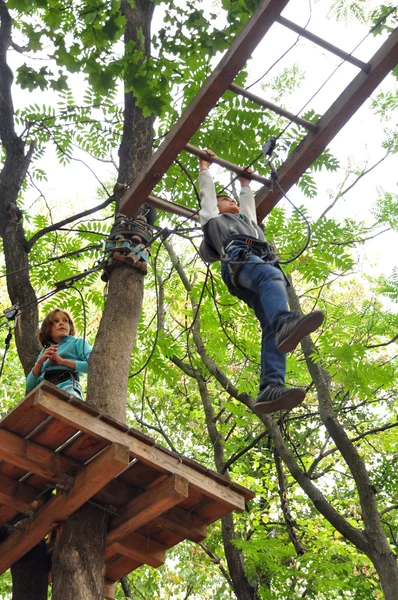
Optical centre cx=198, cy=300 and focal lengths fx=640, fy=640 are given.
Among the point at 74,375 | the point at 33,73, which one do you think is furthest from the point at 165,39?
the point at 74,375

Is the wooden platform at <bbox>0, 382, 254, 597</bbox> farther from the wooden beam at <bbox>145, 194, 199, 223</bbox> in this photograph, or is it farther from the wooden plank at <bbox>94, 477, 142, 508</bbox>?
the wooden beam at <bbox>145, 194, 199, 223</bbox>

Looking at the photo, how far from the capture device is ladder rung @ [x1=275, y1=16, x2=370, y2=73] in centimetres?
455

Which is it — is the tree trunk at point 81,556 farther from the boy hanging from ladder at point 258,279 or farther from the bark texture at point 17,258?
the boy hanging from ladder at point 258,279

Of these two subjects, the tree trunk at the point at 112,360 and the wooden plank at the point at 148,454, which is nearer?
the wooden plank at the point at 148,454

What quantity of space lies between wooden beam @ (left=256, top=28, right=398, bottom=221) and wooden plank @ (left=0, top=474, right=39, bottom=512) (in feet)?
10.3

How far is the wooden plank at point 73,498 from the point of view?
4023mm

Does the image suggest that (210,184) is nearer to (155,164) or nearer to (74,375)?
(155,164)

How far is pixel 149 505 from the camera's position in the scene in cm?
441

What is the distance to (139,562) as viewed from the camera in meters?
5.39

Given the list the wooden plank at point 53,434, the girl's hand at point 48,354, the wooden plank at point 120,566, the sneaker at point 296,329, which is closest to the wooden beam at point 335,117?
the sneaker at point 296,329

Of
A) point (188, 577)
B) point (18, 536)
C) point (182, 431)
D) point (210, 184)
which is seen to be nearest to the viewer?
point (18, 536)

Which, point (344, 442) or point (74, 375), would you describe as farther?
point (344, 442)

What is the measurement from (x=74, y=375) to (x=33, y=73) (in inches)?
112

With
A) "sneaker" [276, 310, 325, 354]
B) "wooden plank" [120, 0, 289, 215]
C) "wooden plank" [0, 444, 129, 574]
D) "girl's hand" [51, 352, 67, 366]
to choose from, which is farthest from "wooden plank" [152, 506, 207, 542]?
"wooden plank" [120, 0, 289, 215]
